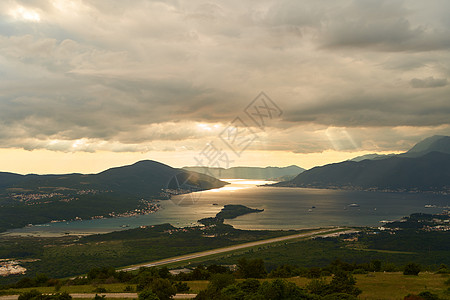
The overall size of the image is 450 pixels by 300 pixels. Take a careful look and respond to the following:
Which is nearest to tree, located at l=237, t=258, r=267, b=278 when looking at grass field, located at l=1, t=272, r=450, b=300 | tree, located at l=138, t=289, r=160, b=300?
grass field, located at l=1, t=272, r=450, b=300

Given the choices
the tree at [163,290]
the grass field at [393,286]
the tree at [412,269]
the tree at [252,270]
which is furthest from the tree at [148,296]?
the tree at [412,269]

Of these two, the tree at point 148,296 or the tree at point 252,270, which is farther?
the tree at point 252,270

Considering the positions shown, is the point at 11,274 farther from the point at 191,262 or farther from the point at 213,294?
the point at 213,294

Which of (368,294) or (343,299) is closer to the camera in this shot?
(343,299)

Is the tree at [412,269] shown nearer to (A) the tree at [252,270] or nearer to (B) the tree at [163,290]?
(A) the tree at [252,270]

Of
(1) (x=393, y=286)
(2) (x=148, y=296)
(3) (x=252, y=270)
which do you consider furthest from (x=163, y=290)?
(1) (x=393, y=286)

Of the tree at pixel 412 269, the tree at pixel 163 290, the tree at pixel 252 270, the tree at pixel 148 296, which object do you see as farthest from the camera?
the tree at pixel 252 270

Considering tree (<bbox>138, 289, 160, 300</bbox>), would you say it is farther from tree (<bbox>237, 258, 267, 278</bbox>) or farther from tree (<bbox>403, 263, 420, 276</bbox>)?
tree (<bbox>403, 263, 420, 276</bbox>)

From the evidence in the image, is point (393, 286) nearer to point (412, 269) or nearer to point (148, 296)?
point (412, 269)

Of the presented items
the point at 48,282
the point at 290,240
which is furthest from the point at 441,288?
the point at 290,240

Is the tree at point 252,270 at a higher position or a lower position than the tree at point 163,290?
lower

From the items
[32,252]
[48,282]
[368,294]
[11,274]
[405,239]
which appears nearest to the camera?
[368,294]
